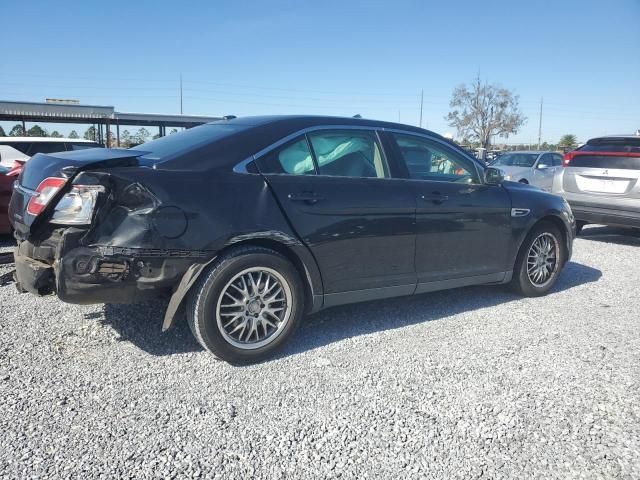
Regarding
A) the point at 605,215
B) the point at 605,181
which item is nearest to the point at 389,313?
the point at 605,215

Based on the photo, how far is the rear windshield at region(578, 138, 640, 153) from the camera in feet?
25.8

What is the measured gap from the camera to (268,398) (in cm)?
294

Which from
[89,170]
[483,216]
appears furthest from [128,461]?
[483,216]

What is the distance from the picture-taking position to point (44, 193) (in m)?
3.13

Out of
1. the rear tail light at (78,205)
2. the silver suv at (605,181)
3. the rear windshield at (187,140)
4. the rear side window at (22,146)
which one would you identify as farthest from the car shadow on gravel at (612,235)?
the rear side window at (22,146)

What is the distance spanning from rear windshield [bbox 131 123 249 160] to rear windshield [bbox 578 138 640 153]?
678cm

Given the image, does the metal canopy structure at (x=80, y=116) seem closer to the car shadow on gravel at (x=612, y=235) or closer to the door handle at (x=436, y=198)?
the car shadow on gravel at (x=612, y=235)

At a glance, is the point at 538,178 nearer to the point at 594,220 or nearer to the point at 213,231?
the point at 594,220

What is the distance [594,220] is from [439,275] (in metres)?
5.03

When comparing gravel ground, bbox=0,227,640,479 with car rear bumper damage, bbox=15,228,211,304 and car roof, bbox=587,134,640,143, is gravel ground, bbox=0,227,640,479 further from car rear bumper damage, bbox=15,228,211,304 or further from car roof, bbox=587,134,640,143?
car roof, bbox=587,134,640,143

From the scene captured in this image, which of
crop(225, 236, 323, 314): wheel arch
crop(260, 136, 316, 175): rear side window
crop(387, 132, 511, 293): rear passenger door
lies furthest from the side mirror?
crop(225, 236, 323, 314): wheel arch

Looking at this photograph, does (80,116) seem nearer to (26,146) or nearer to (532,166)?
(26,146)

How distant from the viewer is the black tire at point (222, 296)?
3.17 metres

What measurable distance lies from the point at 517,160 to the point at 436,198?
12533 mm
